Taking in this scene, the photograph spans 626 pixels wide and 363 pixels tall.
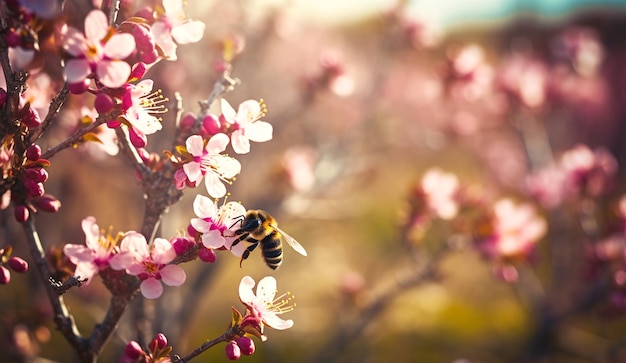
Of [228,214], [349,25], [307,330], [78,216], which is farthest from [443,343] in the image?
[349,25]

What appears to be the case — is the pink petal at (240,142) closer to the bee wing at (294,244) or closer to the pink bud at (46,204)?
the bee wing at (294,244)

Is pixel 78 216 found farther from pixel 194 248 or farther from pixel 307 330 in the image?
pixel 194 248

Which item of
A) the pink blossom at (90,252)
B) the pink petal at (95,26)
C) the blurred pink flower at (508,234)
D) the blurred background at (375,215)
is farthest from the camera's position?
the blurred background at (375,215)

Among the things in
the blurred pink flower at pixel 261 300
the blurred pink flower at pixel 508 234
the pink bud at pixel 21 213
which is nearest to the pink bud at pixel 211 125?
the blurred pink flower at pixel 261 300

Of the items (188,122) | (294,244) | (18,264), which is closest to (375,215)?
(294,244)

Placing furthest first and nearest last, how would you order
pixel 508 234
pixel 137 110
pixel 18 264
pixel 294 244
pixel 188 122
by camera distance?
pixel 508 234 → pixel 294 244 → pixel 188 122 → pixel 18 264 → pixel 137 110

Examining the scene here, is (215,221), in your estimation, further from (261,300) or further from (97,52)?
(97,52)

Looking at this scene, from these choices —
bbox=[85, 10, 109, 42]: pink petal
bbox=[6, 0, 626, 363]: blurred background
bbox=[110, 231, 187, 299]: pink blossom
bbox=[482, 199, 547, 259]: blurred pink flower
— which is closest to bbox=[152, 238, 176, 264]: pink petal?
bbox=[110, 231, 187, 299]: pink blossom
